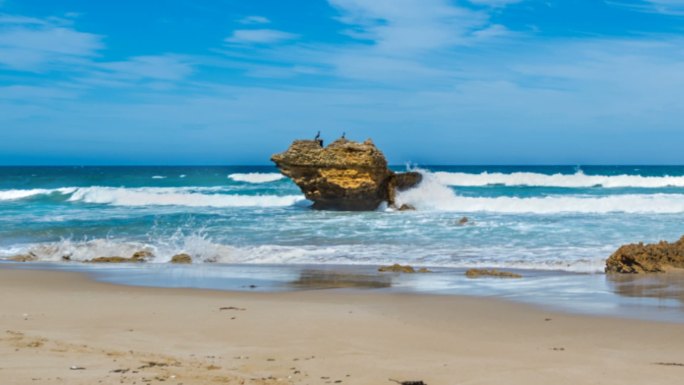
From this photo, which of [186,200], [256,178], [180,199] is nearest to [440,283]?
[186,200]

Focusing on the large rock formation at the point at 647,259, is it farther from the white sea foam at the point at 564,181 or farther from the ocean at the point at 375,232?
the white sea foam at the point at 564,181

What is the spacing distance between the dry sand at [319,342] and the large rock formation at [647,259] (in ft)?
12.1

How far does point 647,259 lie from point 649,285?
1.44 meters

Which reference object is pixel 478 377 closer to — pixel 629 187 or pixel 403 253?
pixel 403 253

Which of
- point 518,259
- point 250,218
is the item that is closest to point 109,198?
point 250,218

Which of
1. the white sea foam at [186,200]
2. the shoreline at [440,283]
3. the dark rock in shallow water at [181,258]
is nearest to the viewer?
the shoreline at [440,283]

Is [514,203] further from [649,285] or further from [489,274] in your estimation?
[649,285]

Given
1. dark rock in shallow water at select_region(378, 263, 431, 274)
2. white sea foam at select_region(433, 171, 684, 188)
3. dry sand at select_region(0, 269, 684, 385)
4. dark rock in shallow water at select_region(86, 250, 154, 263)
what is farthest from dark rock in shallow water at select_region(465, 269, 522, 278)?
white sea foam at select_region(433, 171, 684, 188)

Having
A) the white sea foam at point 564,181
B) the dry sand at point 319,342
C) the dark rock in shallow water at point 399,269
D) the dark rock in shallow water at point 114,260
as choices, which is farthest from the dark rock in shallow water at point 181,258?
the white sea foam at point 564,181

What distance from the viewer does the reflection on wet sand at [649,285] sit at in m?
8.39

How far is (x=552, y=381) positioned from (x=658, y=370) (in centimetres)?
85

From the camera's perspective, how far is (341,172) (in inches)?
885

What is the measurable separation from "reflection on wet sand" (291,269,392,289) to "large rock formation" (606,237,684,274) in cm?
354

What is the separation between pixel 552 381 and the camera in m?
4.57
